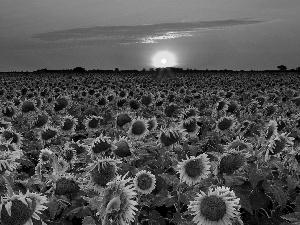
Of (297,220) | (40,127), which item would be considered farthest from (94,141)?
(40,127)

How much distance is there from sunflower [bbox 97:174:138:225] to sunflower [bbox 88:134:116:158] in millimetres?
1785

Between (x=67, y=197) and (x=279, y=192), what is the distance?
2.38 metres

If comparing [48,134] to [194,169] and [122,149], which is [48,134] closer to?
[122,149]

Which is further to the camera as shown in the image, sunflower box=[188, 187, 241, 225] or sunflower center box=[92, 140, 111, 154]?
sunflower center box=[92, 140, 111, 154]

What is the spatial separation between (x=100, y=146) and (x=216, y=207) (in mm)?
2043

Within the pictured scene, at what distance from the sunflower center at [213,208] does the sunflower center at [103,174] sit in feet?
3.19

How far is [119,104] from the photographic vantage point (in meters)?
13.2

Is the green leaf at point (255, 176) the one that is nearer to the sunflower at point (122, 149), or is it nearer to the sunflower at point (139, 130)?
the sunflower at point (122, 149)

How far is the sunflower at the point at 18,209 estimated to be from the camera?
10.9ft

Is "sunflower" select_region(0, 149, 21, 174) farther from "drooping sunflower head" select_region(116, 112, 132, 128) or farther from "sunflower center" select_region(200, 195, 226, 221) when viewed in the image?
"drooping sunflower head" select_region(116, 112, 132, 128)

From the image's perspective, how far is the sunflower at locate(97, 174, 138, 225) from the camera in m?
3.60

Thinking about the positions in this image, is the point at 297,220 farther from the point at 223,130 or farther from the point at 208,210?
the point at 223,130

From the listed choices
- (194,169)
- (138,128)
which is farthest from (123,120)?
(194,169)

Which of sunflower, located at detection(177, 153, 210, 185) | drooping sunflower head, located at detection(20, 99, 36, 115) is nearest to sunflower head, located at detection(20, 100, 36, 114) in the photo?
drooping sunflower head, located at detection(20, 99, 36, 115)
